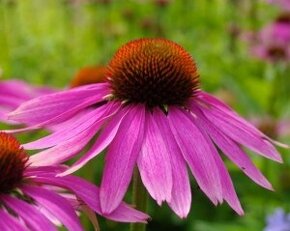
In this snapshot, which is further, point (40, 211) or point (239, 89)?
point (239, 89)

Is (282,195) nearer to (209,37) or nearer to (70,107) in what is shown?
(70,107)

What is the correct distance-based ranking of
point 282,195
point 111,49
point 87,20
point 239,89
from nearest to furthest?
1. point 282,195
2. point 239,89
3. point 111,49
4. point 87,20

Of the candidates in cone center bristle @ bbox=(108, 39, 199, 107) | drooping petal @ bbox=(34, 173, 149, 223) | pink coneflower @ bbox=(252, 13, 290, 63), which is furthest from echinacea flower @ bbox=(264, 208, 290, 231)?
pink coneflower @ bbox=(252, 13, 290, 63)

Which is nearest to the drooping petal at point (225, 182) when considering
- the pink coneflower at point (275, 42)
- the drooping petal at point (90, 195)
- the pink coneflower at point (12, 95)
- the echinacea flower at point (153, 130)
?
the echinacea flower at point (153, 130)

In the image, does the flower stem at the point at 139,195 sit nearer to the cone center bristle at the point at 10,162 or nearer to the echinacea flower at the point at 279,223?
the cone center bristle at the point at 10,162

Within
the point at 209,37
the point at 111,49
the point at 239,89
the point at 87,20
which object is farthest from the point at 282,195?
the point at 87,20

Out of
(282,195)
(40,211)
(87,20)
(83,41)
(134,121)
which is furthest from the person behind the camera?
(87,20)

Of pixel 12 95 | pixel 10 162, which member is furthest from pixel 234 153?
pixel 12 95

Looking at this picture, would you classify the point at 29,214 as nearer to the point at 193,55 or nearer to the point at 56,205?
the point at 56,205
